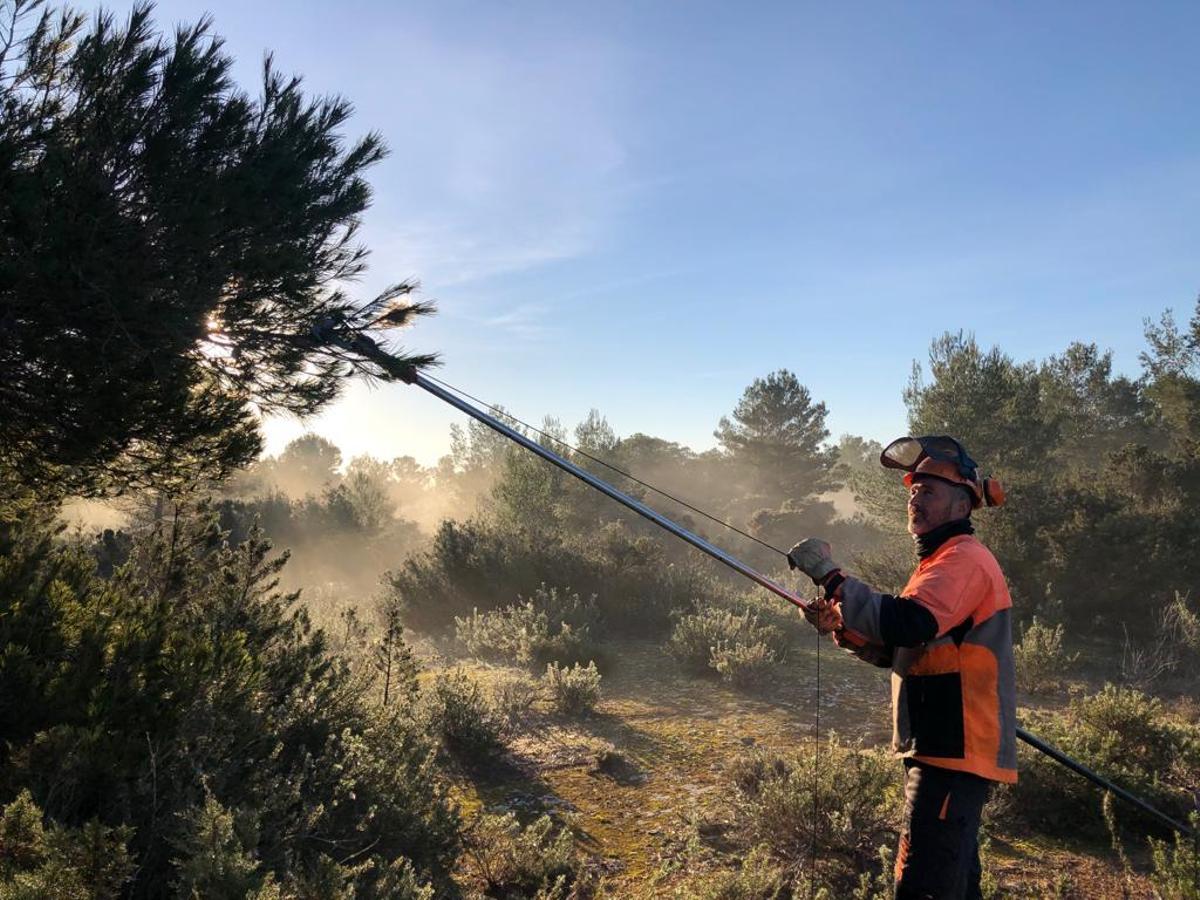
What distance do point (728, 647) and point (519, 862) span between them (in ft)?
22.2

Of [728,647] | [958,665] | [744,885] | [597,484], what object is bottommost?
[744,885]

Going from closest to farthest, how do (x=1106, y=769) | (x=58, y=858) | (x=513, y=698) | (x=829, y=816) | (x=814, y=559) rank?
(x=58, y=858) < (x=814, y=559) < (x=829, y=816) < (x=1106, y=769) < (x=513, y=698)

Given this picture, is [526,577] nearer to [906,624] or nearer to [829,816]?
[829,816]

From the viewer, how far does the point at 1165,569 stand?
456 inches

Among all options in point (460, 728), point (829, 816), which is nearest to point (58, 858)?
point (829, 816)

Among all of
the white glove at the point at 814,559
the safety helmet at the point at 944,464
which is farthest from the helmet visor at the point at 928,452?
the white glove at the point at 814,559

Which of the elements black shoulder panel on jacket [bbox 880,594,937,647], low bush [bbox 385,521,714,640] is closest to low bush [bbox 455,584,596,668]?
low bush [bbox 385,521,714,640]

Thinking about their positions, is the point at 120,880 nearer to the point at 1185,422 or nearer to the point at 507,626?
the point at 507,626

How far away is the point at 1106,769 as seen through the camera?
500cm

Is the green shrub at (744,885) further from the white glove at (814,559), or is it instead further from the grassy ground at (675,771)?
the white glove at (814,559)

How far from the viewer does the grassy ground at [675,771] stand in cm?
442

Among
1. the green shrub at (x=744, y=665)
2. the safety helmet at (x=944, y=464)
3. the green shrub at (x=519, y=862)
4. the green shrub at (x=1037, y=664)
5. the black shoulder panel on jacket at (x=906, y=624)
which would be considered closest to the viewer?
the black shoulder panel on jacket at (x=906, y=624)

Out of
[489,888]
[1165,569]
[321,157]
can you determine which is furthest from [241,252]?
[1165,569]

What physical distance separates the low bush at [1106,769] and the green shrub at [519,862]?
136 inches
